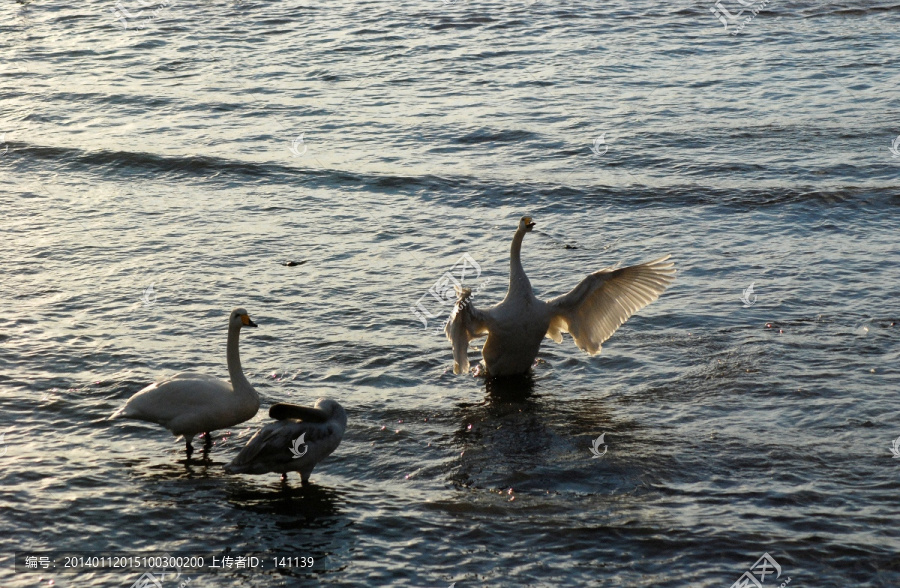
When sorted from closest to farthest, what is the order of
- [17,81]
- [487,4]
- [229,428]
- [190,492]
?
[190,492] → [229,428] → [17,81] → [487,4]

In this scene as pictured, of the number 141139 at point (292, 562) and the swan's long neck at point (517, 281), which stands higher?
the swan's long neck at point (517, 281)

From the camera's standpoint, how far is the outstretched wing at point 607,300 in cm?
1055

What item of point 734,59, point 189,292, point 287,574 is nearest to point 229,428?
point 287,574

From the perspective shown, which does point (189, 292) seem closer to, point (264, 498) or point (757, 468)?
point (264, 498)

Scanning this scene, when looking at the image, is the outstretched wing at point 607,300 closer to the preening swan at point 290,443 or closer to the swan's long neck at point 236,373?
the preening swan at point 290,443

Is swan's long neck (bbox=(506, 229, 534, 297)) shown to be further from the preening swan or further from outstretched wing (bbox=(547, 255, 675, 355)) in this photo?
the preening swan

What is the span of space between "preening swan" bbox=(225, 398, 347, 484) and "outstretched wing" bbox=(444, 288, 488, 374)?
2068 millimetres

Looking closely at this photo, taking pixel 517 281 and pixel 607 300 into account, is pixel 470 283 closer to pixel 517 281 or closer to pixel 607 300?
pixel 517 281

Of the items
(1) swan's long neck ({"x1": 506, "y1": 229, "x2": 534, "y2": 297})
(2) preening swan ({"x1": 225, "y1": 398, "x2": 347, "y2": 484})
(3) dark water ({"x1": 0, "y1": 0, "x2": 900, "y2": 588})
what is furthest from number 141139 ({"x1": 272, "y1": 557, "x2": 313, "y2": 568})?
(1) swan's long neck ({"x1": 506, "y1": 229, "x2": 534, "y2": 297})

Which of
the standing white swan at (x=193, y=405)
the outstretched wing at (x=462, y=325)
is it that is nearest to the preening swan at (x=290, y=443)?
the standing white swan at (x=193, y=405)

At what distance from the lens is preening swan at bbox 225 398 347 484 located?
8.12 meters

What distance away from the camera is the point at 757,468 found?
8.48m

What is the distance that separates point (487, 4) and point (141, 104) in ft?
33.5

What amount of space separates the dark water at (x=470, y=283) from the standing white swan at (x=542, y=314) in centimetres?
32
